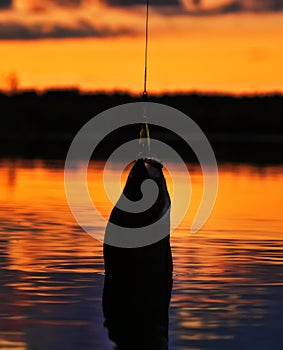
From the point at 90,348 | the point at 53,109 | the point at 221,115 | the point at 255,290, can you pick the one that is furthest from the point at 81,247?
the point at 53,109

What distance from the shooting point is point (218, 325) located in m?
19.0

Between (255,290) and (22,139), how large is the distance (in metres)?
101

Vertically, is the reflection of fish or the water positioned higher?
the reflection of fish

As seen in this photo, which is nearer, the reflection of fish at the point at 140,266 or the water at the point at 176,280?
the water at the point at 176,280

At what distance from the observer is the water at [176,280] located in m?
18.3

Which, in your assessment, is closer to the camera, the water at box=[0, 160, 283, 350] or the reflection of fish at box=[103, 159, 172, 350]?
the water at box=[0, 160, 283, 350]

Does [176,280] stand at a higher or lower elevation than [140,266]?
lower

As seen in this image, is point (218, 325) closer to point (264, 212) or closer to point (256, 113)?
point (264, 212)

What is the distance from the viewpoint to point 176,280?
23.0 m

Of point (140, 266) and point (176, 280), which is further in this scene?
point (176, 280)

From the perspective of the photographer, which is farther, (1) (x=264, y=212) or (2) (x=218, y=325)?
(1) (x=264, y=212)

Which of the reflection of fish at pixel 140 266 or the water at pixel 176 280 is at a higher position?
the reflection of fish at pixel 140 266

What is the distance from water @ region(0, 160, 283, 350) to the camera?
18.3m

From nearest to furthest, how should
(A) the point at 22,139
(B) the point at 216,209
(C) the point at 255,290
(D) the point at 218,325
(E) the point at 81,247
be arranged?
(D) the point at 218,325, (C) the point at 255,290, (E) the point at 81,247, (B) the point at 216,209, (A) the point at 22,139
